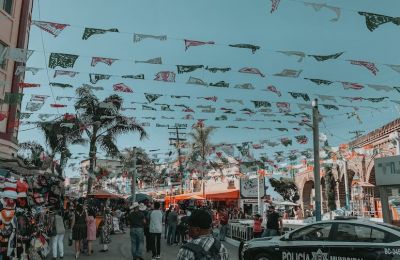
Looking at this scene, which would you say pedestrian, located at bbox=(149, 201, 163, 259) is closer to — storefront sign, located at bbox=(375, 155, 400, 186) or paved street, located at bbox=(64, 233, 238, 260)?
paved street, located at bbox=(64, 233, 238, 260)

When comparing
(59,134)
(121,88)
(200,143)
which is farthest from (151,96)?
(200,143)

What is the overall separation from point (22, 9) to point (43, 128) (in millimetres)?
9386

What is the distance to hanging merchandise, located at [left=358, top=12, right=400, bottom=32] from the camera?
10695 mm

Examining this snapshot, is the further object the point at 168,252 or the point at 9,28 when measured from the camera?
the point at 9,28

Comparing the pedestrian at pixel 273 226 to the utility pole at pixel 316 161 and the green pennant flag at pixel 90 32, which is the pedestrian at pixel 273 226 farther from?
the green pennant flag at pixel 90 32

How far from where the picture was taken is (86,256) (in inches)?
535

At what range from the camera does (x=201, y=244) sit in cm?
360

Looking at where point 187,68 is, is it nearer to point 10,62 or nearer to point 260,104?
point 260,104

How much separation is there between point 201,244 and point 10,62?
1952 cm

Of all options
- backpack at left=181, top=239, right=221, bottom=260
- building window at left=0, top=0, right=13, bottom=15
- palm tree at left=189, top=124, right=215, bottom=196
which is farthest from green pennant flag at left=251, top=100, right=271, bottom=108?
palm tree at left=189, top=124, right=215, bottom=196

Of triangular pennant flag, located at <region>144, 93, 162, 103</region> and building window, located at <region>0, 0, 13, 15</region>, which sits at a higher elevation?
building window, located at <region>0, 0, 13, 15</region>


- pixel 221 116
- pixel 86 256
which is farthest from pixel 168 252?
pixel 221 116

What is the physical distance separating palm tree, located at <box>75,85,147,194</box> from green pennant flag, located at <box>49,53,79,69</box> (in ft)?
47.6

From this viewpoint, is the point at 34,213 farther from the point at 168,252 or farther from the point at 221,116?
the point at 221,116
